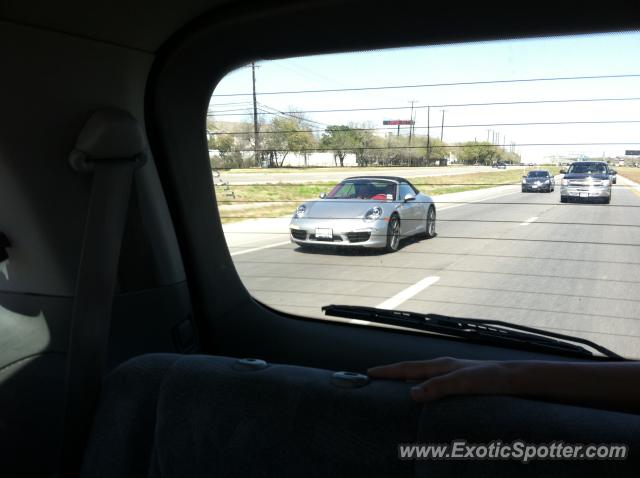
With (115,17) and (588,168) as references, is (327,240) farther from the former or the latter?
(115,17)

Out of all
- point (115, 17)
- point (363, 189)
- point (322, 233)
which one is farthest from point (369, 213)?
point (115, 17)

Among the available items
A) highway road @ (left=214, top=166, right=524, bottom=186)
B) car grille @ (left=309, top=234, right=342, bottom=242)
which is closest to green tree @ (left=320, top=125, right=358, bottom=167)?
highway road @ (left=214, top=166, right=524, bottom=186)

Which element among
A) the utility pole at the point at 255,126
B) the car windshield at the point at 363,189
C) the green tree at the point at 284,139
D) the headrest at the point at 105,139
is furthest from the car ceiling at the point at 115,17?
the car windshield at the point at 363,189

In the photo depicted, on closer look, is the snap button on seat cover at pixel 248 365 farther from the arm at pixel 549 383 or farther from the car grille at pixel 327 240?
the car grille at pixel 327 240

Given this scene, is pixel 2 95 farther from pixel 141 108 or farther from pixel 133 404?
pixel 133 404

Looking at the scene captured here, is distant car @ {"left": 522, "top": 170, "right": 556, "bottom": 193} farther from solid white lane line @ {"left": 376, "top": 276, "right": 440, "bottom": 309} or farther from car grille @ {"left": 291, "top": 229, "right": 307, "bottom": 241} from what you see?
car grille @ {"left": 291, "top": 229, "right": 307, "bottom": 241}

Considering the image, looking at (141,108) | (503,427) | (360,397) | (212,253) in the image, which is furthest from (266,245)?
(503,427)

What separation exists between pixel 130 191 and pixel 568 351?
79.0 inches

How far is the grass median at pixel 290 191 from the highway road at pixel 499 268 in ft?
0.17

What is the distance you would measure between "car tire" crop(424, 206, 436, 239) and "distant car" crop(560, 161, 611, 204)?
61cm

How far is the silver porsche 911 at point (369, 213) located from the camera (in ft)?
9.00

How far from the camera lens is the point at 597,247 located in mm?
2277

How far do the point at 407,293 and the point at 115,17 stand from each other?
1.89m

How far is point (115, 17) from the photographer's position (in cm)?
201
